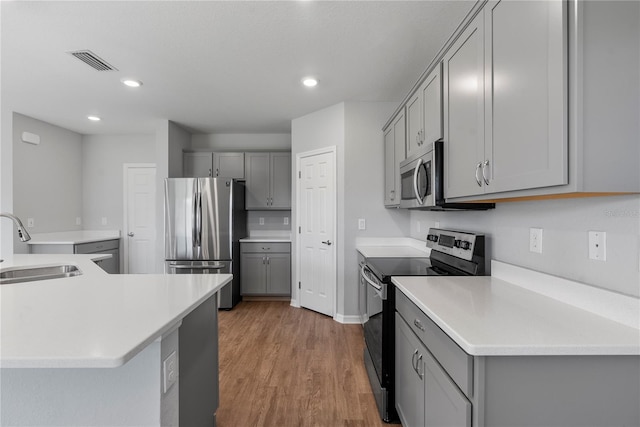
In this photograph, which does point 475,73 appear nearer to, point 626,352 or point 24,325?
point 626,352

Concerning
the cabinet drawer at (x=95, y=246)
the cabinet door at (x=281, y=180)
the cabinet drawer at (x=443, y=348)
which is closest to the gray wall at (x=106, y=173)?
the cabinet drawer at (x=95, y=246)

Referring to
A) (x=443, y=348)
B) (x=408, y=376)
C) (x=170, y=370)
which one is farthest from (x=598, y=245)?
(x=170, y=370)

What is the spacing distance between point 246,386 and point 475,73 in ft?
7.84

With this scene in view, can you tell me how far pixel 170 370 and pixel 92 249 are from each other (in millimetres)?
4203

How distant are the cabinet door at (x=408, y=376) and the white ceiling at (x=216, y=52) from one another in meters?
1.91

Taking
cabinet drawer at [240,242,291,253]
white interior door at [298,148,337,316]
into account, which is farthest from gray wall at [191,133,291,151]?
cabinet drawer at [240,242,291,253]

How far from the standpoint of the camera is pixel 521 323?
1.09m

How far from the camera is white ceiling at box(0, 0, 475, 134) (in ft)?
6.57

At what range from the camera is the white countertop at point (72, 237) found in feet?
13.2

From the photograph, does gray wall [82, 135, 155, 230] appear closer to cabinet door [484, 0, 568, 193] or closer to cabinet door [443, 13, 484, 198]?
cabinet door [443, 13, 484, 198]

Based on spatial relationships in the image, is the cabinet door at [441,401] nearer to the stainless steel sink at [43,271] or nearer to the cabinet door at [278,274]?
the stainless steel sink at [43,271]

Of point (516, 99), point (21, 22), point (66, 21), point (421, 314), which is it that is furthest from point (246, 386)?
point (21, 22)

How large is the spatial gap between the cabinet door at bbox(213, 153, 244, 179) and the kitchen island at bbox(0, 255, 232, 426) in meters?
3.40

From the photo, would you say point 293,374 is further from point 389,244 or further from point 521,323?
point 521,323
